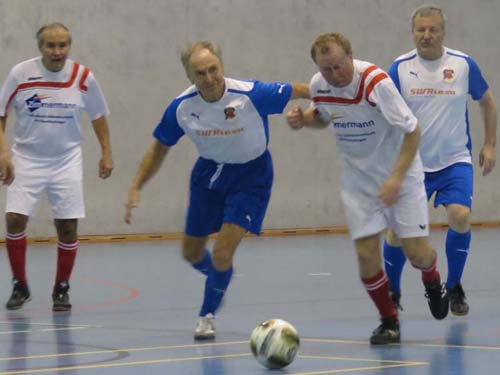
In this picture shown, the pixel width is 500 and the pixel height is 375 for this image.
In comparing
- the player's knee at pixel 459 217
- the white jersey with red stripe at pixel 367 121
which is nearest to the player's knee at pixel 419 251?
the white jersey with red stripe at pixel 367 121

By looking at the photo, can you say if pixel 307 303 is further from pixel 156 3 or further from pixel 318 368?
pixel 156 3

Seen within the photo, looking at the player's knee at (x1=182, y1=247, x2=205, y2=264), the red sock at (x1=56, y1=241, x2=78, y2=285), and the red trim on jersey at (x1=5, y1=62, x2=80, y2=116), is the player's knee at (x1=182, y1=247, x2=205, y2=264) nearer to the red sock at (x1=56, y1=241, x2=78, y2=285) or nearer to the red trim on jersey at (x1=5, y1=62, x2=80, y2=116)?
the red sock at (x1=56, y1=241, x2=78, y2=285)

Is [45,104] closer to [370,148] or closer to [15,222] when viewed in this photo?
[15,222]

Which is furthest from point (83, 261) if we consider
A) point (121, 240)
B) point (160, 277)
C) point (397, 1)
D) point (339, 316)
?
point (397, 1)

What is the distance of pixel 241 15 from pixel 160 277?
540 cm

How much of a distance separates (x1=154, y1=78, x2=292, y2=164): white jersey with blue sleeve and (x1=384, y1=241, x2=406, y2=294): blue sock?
1.30m

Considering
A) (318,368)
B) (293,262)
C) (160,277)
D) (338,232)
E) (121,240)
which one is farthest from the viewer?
(338,232)

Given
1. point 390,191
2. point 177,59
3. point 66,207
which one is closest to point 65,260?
point 66,207

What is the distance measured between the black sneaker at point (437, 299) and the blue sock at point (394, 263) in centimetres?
45

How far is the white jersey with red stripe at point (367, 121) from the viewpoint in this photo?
6.41m

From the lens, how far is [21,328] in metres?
7.61

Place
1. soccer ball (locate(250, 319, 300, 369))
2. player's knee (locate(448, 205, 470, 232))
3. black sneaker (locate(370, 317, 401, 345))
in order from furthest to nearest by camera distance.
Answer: player's knee (locate(448, 205, 470, 232)) < black sneaker (locate(370, 317, 401, 345)) < soccer ball (locate(250, 319, 300, 369))

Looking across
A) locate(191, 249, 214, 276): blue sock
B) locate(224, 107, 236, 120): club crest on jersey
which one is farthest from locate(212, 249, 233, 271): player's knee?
locate(224, 107, 236, 120): club crest on jersey

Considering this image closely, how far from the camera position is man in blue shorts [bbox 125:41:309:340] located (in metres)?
6.91
